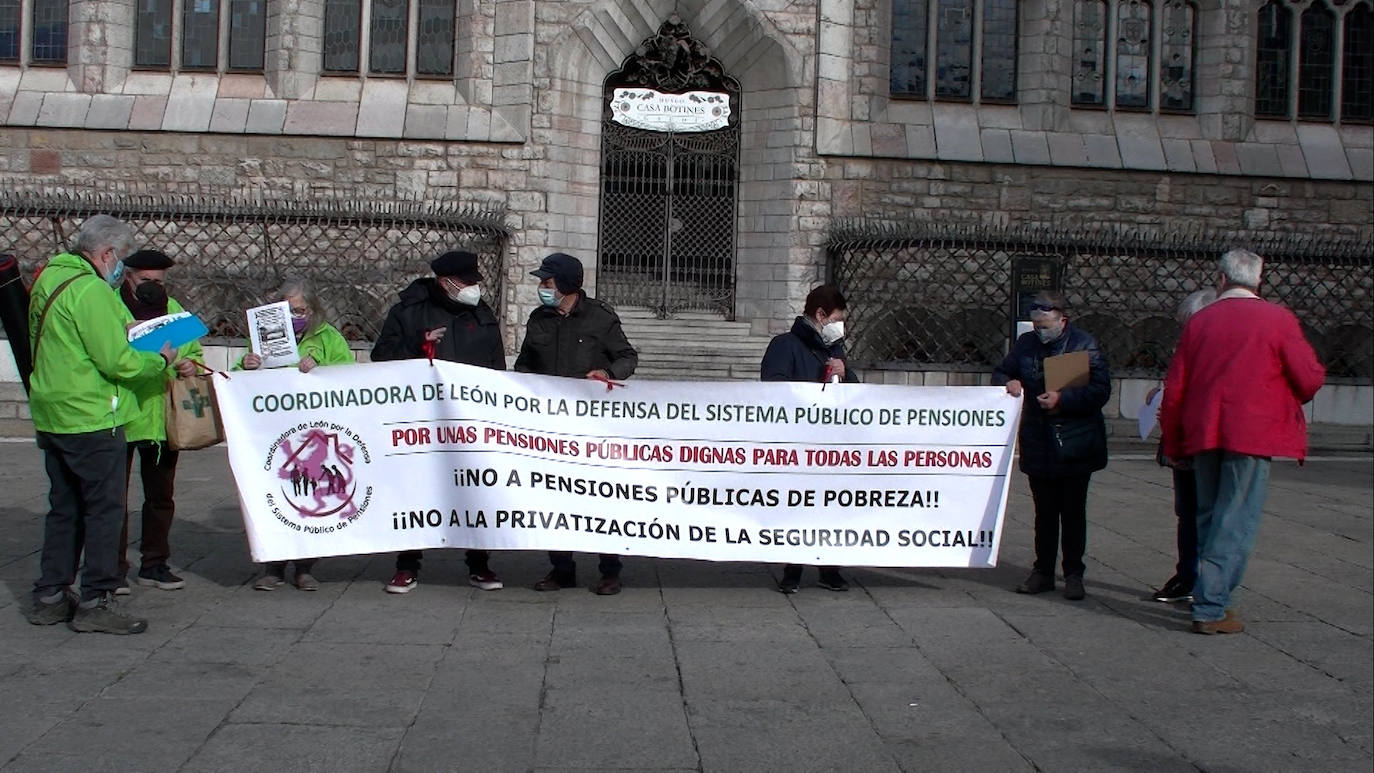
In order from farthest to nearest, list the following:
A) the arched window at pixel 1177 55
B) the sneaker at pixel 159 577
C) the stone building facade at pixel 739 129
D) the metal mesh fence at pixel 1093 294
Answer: the arched window at pixel 1177 55 < the stone building facade at pixel 739 129 < the metal mesh fence at pixel 1093 294 < the sneaker at pixel 159 577

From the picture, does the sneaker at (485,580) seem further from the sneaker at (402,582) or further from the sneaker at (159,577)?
the sneaker at (159,577)

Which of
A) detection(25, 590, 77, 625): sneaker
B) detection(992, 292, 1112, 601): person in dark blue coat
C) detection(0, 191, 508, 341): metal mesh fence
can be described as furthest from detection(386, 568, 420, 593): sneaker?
detection(0, 191, 508, 341): metal mesh fence

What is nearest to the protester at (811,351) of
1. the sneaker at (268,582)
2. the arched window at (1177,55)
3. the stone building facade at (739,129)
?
the sneaker at (268,582)

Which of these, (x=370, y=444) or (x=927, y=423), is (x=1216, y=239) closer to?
(x=927, y=423)

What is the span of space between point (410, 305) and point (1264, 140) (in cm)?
1471

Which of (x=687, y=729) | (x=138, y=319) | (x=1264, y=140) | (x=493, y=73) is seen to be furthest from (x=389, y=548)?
(x=1264, y=140)

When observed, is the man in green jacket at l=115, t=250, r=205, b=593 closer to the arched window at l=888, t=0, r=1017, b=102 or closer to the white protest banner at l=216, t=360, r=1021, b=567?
the white protest banner at l=216, t=360, r=1021, b=567

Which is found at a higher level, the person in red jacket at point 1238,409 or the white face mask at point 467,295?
the white face mask at point 467,295

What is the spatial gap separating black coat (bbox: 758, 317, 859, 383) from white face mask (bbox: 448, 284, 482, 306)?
1.59 m

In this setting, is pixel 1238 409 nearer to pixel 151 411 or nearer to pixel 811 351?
pixel 811 351

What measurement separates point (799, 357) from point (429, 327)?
1.99m

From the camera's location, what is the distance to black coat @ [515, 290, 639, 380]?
298 inches

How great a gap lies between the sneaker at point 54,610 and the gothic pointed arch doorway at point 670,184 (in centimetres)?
1220

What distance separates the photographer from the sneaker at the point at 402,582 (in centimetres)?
743
